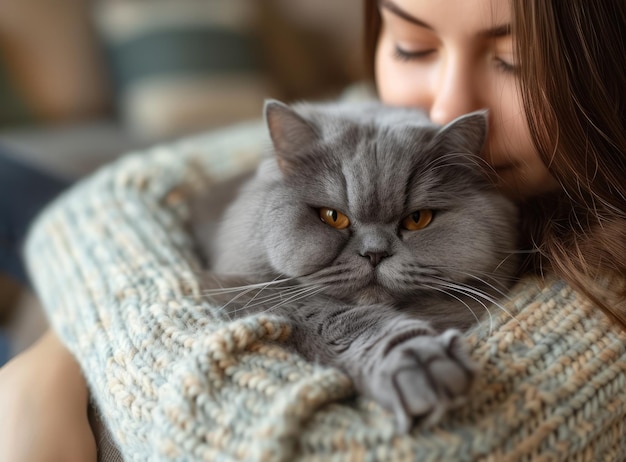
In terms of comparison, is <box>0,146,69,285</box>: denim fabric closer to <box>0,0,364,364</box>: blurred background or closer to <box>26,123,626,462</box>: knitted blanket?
<box>26,123,626,462</box>: knitted blanket

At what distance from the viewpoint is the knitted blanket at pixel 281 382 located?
74cm

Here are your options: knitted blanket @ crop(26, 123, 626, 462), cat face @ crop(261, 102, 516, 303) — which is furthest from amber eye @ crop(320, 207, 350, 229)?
knitted blanket @ crop(26, 123, 626, 462)

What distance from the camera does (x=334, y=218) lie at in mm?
1025

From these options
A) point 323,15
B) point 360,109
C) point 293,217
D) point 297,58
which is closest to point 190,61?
point 297,58

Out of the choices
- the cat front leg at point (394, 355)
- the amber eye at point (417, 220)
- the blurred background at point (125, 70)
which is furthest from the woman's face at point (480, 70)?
the blurred background at point (125, 70)

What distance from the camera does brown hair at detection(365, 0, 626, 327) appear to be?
94cm

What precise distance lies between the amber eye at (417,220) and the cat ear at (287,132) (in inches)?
9.0

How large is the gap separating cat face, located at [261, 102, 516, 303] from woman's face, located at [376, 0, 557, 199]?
70 millimetres

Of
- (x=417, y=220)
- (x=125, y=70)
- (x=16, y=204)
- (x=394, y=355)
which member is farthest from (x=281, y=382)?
(x=125, y=70)

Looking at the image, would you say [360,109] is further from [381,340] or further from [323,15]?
[323,15]

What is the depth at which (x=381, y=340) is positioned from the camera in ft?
2.74

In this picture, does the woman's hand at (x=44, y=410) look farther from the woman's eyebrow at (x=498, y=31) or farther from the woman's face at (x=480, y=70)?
the woman's eyebrow at (x=498, y=31)

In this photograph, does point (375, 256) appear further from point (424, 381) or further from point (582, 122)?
point (582, 122)

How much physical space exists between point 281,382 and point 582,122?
2.21 feet
